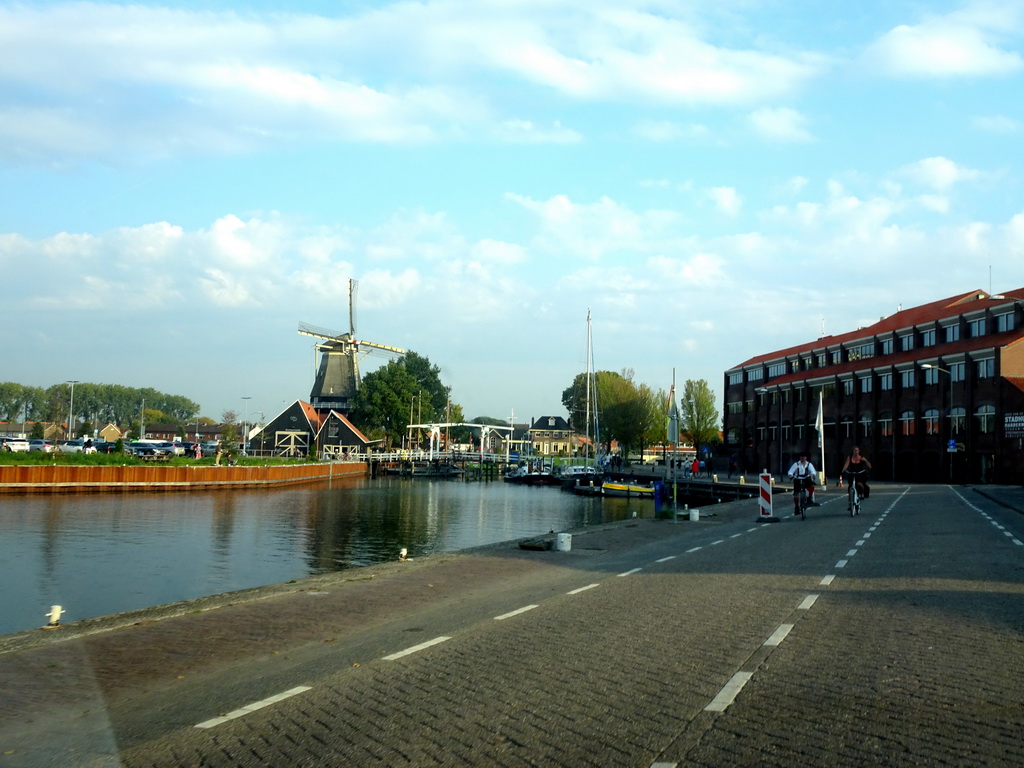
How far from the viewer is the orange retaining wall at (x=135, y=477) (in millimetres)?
52000

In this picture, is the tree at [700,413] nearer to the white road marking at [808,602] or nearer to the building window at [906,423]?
the building window at [906,423]

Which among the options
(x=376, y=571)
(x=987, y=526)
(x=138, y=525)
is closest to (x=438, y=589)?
(x=376, y=571)

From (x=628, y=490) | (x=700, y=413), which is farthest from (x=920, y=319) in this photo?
(x=700, y=413)

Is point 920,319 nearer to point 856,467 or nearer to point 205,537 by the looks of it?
point 856,467

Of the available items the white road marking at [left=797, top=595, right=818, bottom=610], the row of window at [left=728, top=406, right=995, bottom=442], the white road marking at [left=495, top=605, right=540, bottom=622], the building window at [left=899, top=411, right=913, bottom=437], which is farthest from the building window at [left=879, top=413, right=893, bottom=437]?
the white road marking at [left=495, top=605, right=540, bottom=622]

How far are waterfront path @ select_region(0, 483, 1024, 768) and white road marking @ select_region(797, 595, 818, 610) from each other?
0.15ft

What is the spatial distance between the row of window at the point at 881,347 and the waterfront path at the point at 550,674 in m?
59.3

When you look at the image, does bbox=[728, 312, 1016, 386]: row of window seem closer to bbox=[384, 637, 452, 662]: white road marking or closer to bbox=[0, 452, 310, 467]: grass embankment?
bbox=[0, 452, 310, 467]: grass embankment

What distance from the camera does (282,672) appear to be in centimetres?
819

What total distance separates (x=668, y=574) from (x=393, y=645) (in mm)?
6898

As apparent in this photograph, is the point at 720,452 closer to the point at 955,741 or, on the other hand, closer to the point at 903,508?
the point at 903,508

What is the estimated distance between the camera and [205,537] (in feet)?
112

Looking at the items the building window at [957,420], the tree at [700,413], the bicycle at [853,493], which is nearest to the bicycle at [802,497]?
the bicycle at [853,493]

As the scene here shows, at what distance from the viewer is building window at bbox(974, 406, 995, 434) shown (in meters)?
62.0
